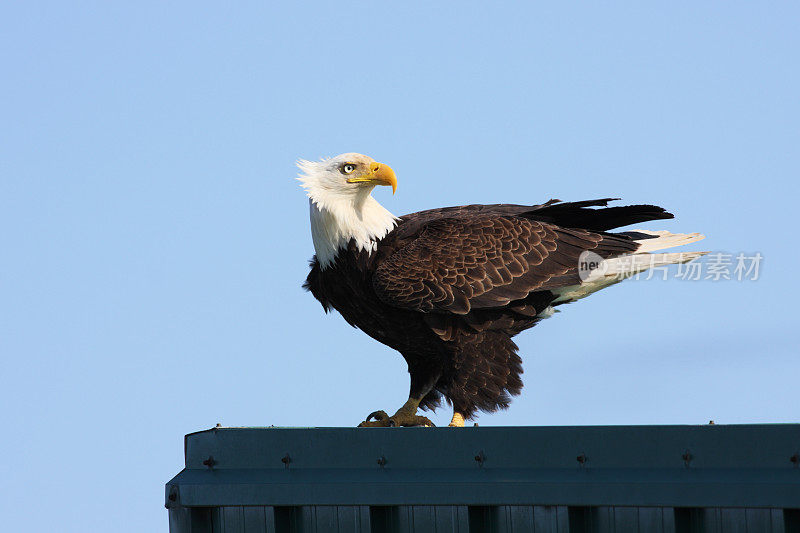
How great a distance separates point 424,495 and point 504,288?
3.14m

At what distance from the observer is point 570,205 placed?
327 inches

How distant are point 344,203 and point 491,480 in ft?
11.7

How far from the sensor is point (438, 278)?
7.51m

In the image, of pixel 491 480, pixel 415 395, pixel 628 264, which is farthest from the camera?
pixel 628 264

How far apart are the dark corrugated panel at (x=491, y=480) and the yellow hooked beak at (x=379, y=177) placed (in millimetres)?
2946

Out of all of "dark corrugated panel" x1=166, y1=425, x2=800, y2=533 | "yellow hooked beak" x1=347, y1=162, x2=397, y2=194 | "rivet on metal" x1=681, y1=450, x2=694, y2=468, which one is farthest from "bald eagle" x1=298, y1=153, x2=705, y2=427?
"rivet on metal" x1=681, y1=450, x2=694, y2=468

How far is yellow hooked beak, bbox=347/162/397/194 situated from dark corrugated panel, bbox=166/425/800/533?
295cm

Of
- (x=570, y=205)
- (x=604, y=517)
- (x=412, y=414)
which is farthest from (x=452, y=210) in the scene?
(x=604, y=517)

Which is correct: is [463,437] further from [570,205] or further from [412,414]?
[570,205]

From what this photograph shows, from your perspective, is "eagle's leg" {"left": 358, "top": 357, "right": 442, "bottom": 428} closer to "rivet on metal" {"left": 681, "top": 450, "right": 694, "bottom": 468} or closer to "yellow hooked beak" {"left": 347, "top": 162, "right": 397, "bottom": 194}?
"yellow hooked beak" {"left": 347, "top": 162, "right": 397, "bottom": 194}

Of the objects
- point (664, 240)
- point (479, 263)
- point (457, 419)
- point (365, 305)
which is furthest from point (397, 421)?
point (664, 240)

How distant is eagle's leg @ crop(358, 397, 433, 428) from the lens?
774 cm

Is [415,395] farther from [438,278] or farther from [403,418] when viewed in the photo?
[438,278]

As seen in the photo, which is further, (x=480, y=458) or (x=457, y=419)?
(x=457, y=419)
